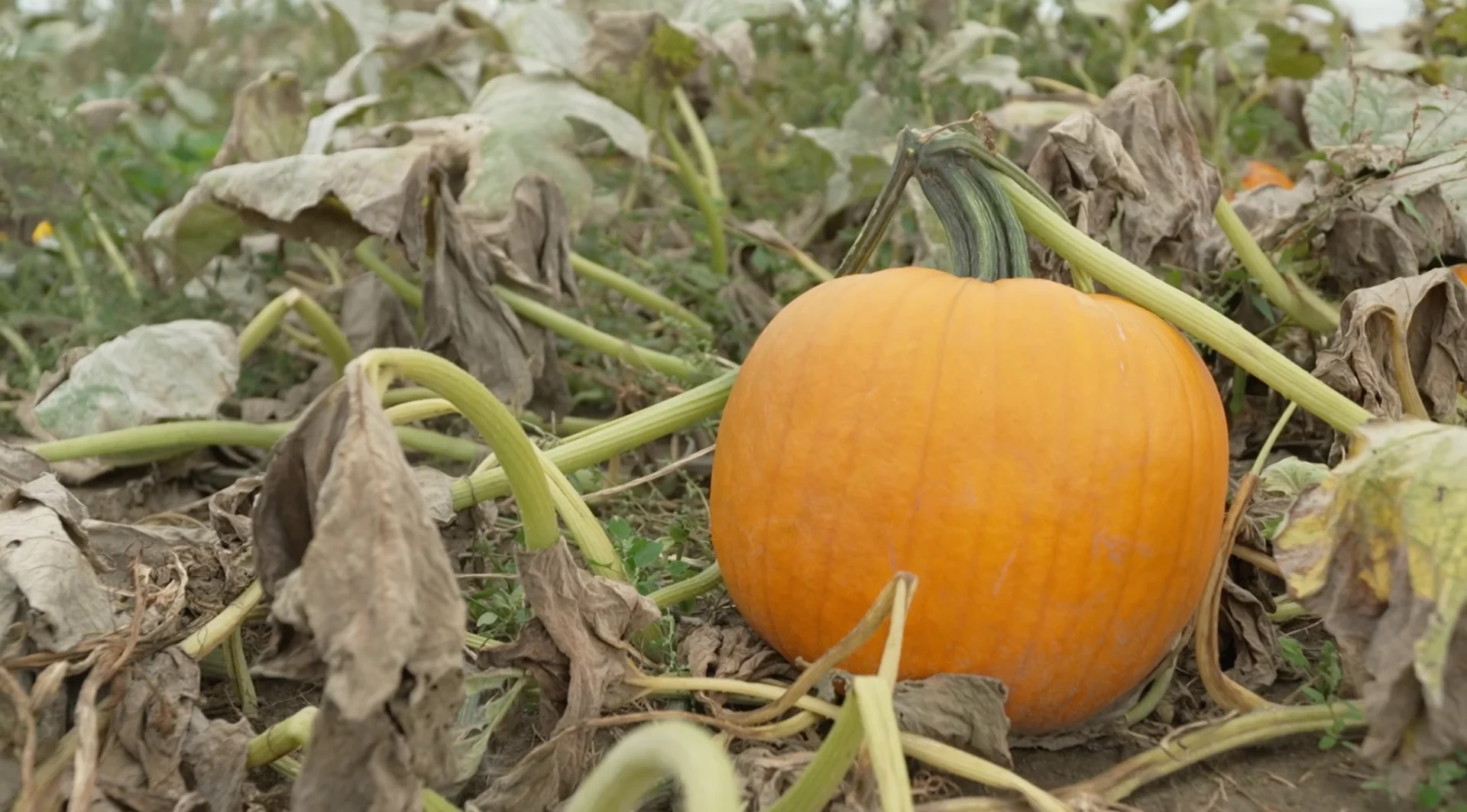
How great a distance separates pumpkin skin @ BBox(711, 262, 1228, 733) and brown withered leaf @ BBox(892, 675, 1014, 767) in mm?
70

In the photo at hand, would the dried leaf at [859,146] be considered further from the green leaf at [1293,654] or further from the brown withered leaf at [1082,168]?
the green leaf at [1293,654]

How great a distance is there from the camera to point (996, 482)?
1448 millimetres

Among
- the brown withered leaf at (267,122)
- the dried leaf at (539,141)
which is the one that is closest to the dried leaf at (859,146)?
the dried leaf at (539,141)

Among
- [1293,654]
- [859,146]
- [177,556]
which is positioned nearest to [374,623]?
[177,556]

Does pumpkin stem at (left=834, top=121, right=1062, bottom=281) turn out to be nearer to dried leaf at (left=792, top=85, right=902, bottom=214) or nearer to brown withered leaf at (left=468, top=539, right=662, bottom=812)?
brown withered leaf at (left=468, top=539, right=662, bottom=812)

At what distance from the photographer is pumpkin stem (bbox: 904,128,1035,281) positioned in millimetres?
1634

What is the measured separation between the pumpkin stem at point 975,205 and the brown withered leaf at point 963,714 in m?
0.48

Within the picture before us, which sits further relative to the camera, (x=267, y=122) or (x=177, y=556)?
(x=267, y=122)

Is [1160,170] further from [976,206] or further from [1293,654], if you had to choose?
[1293,654]

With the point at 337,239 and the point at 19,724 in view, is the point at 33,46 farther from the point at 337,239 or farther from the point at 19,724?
the point at 19,724

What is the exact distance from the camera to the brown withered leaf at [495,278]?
7.13ft

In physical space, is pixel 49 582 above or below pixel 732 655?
above

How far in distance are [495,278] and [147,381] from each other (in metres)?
0.55

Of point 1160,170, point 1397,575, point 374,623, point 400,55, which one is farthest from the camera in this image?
point 400,55
